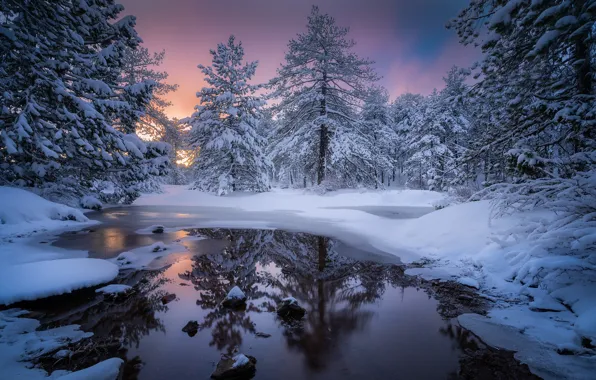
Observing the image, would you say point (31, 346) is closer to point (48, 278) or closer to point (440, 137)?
point (48, 278)

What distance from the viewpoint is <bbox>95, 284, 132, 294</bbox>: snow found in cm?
451

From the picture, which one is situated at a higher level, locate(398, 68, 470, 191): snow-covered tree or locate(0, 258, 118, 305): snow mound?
locate(398, 68, 470, 191): snow-covered tree

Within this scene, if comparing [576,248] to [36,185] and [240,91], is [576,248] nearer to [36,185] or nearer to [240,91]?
[36,185]

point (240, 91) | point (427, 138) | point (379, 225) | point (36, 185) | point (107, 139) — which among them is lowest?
point (379, 225)

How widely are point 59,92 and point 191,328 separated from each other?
9757 millimetres

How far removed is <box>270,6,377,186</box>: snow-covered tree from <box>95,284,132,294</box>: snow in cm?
1475

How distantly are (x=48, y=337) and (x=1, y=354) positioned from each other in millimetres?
451

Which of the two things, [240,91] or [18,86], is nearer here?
[18,86]

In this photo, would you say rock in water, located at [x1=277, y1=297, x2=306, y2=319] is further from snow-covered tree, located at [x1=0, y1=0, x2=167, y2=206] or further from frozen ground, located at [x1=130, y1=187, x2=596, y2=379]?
snow-covered tree, located at [x1=0, y1=0, x2=167, y2=206]

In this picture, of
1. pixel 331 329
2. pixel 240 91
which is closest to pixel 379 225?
pixel 331 329

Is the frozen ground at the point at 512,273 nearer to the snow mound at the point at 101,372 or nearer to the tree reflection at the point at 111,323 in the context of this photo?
the snow mound at the point at 101,372

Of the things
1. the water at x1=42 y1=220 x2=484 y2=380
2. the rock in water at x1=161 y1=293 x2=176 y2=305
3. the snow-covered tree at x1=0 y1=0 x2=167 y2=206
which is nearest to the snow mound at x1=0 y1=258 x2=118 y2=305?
the water at x1=42 y1=220 x2=484 y2=380

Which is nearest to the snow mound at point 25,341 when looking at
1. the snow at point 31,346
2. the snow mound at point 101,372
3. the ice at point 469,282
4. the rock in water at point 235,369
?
Result: the snow at point 31,346

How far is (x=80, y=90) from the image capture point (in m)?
9.88
